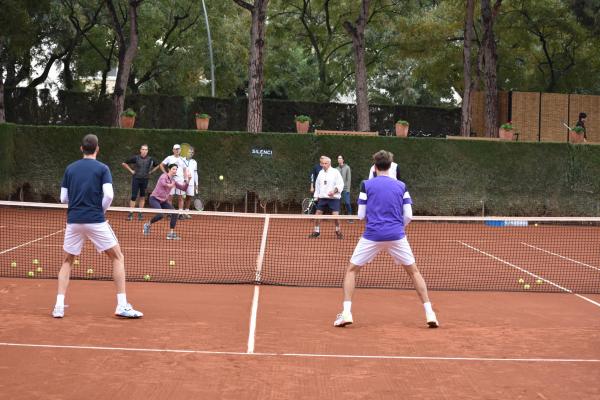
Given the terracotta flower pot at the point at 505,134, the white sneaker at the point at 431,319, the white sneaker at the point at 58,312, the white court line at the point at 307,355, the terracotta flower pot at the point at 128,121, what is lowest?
the white court line at the point at 307,355

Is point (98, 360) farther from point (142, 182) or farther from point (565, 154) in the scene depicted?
point (565, 154)

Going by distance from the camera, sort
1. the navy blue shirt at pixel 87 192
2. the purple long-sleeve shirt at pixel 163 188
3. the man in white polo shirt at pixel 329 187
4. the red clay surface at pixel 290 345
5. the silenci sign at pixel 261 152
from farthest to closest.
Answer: the silenci sign at pixel 261 152 < the man in white polo shirt at pixel 329 187 < the purple long-sleeve shirt at pixel 163 188 < the navy blue shirt at pixel 87 192 < the red clay surface at pixel 290 345

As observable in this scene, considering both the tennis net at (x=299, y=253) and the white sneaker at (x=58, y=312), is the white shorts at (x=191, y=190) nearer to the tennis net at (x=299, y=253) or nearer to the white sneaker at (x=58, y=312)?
the tennis net at (x=299, y=253)

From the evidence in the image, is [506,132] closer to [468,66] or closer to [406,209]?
[468,66]

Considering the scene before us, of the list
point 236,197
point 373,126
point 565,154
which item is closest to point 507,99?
point 373,126

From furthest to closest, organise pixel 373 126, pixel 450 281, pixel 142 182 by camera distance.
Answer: pixel 373 126, pixel 142 182, pixel 450 281

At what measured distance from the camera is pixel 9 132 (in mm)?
25203

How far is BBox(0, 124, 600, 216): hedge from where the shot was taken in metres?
25.4

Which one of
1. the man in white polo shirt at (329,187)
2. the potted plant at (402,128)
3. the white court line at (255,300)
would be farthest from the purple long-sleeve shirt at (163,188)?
the potted plant at (402,128)

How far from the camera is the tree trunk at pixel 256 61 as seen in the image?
27.7 m

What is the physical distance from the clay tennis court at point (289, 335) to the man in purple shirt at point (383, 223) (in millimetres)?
508

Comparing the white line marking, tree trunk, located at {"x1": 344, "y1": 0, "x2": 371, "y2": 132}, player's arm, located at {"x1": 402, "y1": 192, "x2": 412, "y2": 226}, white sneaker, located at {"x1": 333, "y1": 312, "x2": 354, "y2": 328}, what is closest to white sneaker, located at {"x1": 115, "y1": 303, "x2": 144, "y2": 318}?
the white line marking

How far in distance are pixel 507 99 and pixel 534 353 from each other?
28.6 m

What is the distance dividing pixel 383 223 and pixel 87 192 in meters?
3.09
